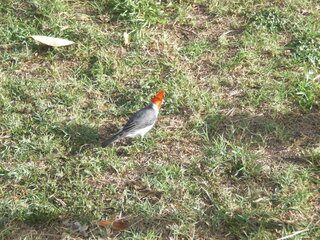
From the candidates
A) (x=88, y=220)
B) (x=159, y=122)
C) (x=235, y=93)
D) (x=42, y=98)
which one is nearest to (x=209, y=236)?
(x=88, y=220)

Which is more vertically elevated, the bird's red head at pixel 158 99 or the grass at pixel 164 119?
the bird's red head at pixel 158 99

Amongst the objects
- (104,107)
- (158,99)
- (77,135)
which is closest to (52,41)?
(104,107)

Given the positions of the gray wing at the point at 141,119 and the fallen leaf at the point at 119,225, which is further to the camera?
the gray wing at the point at 141,119

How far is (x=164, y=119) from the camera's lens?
551 cm

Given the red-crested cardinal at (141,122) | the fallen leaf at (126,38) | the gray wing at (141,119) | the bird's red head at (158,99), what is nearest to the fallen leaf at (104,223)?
the red-crested cardinal at (141,122)

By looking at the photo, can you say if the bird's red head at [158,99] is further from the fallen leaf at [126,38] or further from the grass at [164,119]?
the fallen leaf at [126,38]

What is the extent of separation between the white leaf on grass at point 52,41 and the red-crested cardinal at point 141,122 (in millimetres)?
1742

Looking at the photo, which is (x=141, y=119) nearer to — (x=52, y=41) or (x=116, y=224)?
(x=116, y=224)

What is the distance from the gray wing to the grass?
0.22 m

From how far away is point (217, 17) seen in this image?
272 inches

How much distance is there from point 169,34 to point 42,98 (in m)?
2.00

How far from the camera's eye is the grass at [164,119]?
14.6ft

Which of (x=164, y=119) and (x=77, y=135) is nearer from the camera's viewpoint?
(x=77, y=135)

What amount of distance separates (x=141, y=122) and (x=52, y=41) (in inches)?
80.1
